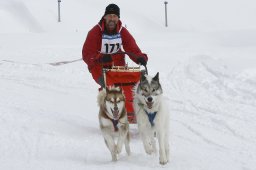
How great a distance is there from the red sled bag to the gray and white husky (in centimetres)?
65

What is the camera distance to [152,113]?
20.5 feet

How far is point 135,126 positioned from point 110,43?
1.57 metres

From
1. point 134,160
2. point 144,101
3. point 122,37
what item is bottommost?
point 134,160

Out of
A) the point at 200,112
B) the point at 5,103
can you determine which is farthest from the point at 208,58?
the point at 5,103

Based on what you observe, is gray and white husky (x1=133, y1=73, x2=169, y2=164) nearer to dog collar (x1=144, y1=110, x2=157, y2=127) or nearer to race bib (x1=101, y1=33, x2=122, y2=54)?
dog collar (x1=144, y1=110, x2=157, y2=127)

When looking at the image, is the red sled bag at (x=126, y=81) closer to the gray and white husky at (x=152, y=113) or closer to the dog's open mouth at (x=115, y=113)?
the gray and white husky at (x=152, y=113)

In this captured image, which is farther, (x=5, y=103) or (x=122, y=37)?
(x=5, y=103)

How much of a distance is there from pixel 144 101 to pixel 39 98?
5.03 meters

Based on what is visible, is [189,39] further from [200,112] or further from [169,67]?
[200,112]

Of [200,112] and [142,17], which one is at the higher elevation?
[142,17]

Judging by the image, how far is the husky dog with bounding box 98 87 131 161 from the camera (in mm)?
6217

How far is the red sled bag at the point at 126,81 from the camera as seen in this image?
7148mm

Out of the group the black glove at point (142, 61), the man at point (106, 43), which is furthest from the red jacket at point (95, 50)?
the black glove at point (142, 61)

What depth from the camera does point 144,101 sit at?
6.21 m
